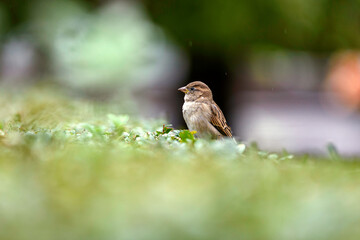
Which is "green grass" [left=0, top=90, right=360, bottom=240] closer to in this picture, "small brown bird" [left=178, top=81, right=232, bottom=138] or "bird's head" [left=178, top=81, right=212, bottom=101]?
"small brown bird" [left=178, top=81, right=232, bottom=138]

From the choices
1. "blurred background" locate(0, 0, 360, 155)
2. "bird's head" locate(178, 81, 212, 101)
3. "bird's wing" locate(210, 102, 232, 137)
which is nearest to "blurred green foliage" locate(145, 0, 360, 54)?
"blurred background" locate(0, 0, 360, 155)

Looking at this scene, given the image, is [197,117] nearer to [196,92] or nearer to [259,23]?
[196,92]

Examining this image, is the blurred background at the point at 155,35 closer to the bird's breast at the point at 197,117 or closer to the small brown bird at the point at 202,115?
the small brown bird at the point at 202,115

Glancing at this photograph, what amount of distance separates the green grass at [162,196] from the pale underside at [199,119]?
2.17 metres

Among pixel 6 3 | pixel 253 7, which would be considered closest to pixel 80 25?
pixel 6 3

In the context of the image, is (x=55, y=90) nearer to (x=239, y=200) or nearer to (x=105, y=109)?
(x=105, y=109)

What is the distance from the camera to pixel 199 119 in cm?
507

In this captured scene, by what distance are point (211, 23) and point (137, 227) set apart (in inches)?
313

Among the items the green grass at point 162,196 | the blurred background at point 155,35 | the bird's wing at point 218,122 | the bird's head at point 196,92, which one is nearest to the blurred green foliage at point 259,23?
the blurred background at point 155,35

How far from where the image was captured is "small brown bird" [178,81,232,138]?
16.6ft

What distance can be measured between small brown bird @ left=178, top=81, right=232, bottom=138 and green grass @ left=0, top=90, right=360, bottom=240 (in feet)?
7.15

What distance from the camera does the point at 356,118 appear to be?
657 inches

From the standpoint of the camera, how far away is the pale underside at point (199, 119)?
506 cm

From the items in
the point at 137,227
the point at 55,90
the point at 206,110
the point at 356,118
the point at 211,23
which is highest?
the point at 356,118
